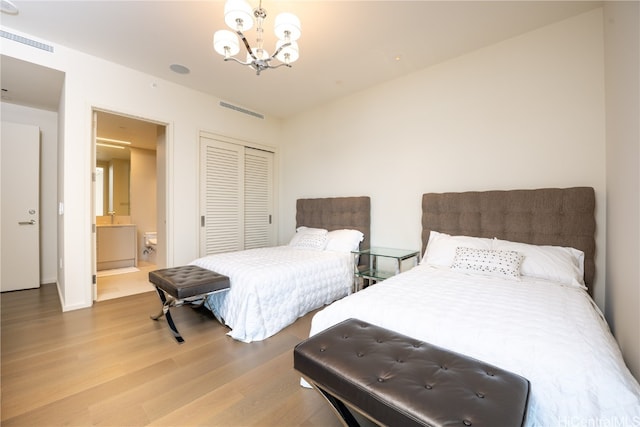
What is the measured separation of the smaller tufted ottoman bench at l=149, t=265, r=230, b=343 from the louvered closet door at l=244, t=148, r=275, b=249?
1851 millimetres

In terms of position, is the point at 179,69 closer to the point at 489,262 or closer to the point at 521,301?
the point at 489,262

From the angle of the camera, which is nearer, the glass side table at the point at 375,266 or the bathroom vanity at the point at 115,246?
the glass side table at the point at 375,266

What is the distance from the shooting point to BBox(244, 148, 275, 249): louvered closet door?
176 inches

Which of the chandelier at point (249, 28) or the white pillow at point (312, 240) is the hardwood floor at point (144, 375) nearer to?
the white pillow at point (312, 240)

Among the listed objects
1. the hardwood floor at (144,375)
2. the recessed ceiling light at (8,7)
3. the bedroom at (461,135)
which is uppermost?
the recessed ceiling light at (8,7)

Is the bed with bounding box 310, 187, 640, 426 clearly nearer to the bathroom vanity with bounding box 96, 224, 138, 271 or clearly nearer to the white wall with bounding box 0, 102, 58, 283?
the white wall with bounding box 0, 102, 58, 283

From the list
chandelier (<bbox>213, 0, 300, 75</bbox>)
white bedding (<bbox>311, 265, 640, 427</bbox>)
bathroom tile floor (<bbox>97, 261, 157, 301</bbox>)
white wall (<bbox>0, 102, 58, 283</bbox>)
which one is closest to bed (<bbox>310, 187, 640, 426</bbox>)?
white bedding (<bbox>311, 265, 640, 427</bbox>)

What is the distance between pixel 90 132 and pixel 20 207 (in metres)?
1.87

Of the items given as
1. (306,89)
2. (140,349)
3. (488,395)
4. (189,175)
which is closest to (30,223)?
(189,175)

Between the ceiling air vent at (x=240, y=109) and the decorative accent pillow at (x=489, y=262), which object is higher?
the ceiling air vent at (x=240, y=109)

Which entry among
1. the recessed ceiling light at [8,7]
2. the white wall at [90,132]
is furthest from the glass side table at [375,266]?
the recessed ceiling light at [8,7]

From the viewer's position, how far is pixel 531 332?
3.88 ft

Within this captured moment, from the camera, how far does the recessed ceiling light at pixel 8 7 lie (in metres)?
2.12

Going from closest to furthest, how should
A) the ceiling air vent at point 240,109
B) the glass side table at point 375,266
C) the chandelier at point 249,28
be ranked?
the chandelier at point 249,28 < the glass side table at point 375,266 < the ceiling air vent at point 240,109
